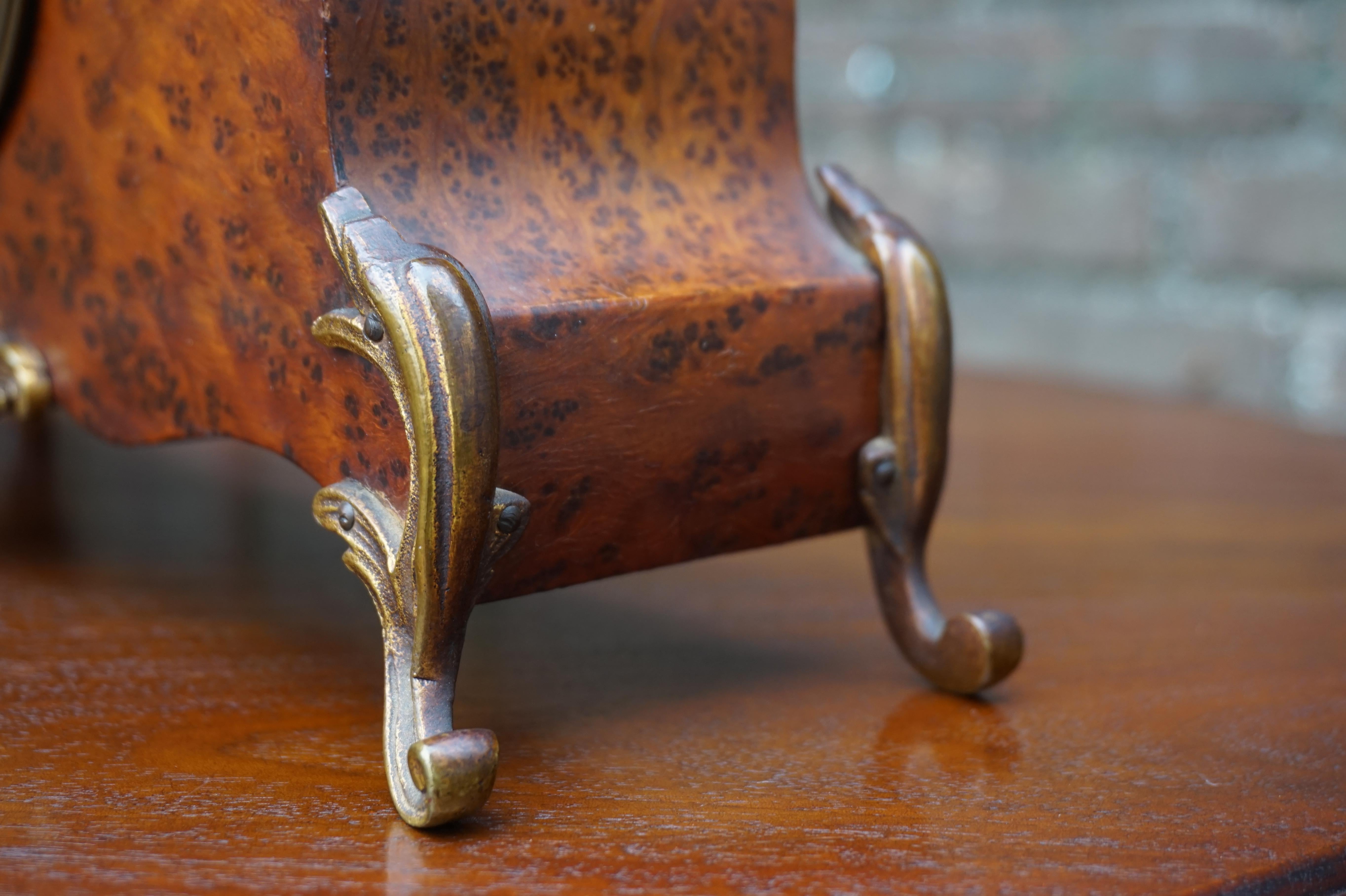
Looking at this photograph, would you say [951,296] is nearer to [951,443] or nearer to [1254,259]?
[1254,259]

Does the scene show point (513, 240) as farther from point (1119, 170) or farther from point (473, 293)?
point (1119, 170)

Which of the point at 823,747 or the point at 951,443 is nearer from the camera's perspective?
the point at 823,747

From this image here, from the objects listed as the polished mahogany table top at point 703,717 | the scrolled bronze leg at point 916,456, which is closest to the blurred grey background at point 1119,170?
the polished mahogany table top at point 703,717

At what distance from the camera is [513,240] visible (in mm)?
509

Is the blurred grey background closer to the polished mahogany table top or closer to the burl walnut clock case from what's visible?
the polished mahogany table top

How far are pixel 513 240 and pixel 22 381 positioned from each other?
0.26m

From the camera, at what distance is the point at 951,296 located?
62.2 inches

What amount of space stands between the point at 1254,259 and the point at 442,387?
107 centimetres

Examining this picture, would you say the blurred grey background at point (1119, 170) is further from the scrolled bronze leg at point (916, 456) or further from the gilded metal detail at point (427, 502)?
the gilded metal detail at point (427, 502)

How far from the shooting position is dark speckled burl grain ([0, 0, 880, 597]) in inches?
19.3

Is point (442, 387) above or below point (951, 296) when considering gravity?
above

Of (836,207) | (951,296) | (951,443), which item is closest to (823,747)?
(836,207)

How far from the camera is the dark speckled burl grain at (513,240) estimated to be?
0.49m

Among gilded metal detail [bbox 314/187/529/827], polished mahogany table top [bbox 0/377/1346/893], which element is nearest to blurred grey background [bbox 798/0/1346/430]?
polished mahogany table top [bbox 0/377/1346/893]
